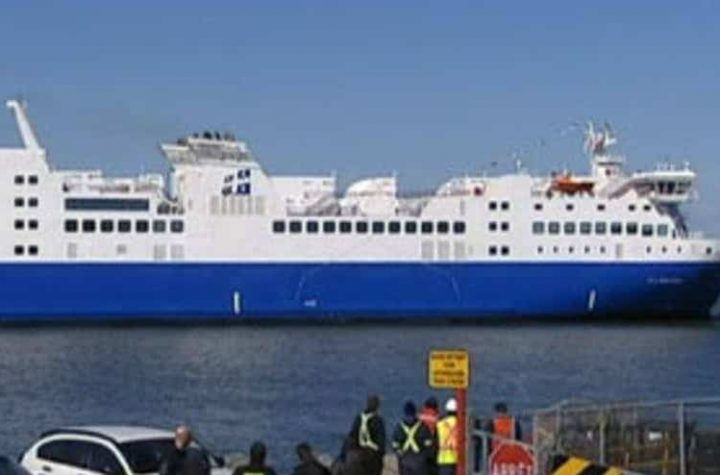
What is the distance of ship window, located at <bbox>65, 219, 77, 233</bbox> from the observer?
267 ft

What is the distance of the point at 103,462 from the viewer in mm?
15766

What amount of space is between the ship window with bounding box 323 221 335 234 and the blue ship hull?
1.87 metres

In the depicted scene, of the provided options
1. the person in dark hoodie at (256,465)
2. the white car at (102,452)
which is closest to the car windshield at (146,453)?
the white car at (102,452)

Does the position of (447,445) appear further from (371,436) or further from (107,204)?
(107,204)

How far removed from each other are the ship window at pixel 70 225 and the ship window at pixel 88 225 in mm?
440

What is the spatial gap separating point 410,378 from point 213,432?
15.8 metres

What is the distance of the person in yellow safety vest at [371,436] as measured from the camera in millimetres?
15641

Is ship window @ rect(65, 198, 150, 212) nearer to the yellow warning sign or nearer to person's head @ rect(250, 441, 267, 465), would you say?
the yellow warning sign

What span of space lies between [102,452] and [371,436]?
2.50 meters

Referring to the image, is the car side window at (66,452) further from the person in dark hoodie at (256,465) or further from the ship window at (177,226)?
the ship window at (177,226)

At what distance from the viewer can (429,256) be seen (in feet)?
275

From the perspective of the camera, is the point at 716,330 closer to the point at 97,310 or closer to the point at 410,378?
the point at 97,310

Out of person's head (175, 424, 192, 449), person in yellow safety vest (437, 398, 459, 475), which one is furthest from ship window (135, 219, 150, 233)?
person's head (175, 424, 192, 449)

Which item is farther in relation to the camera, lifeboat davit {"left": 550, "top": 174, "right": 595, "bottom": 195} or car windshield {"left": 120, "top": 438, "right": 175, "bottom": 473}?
lifeboat davit {"left": 550, "top": 174, "right": 595, "bottom": 195}
